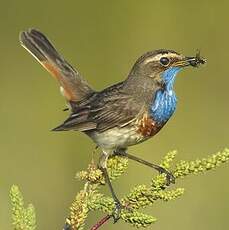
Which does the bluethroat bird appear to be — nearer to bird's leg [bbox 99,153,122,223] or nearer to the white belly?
the white belly

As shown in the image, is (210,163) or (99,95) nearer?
(210,163)

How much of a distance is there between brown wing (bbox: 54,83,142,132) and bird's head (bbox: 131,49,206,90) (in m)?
0.18

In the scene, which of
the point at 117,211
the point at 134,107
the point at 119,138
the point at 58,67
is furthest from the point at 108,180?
the point at 58,67

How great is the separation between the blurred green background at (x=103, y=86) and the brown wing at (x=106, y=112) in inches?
53.6

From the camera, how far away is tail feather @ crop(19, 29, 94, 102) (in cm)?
550

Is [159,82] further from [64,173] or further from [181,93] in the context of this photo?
[181,93]

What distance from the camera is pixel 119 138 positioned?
4887mm

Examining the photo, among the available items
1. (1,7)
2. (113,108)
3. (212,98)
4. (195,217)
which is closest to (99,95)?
(113,108)

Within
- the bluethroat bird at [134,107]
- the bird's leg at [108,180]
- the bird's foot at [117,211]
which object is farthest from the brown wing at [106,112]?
the bird's foot at [117,211]

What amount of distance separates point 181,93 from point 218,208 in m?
1.83

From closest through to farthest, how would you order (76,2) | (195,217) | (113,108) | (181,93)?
(113,108), (195,217), (181,93), (76,2)

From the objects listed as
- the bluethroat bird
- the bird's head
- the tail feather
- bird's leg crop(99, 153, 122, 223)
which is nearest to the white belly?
the bluethroat bird

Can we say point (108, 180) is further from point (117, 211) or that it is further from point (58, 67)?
point (58, 67)

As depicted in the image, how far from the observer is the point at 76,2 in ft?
29.6
